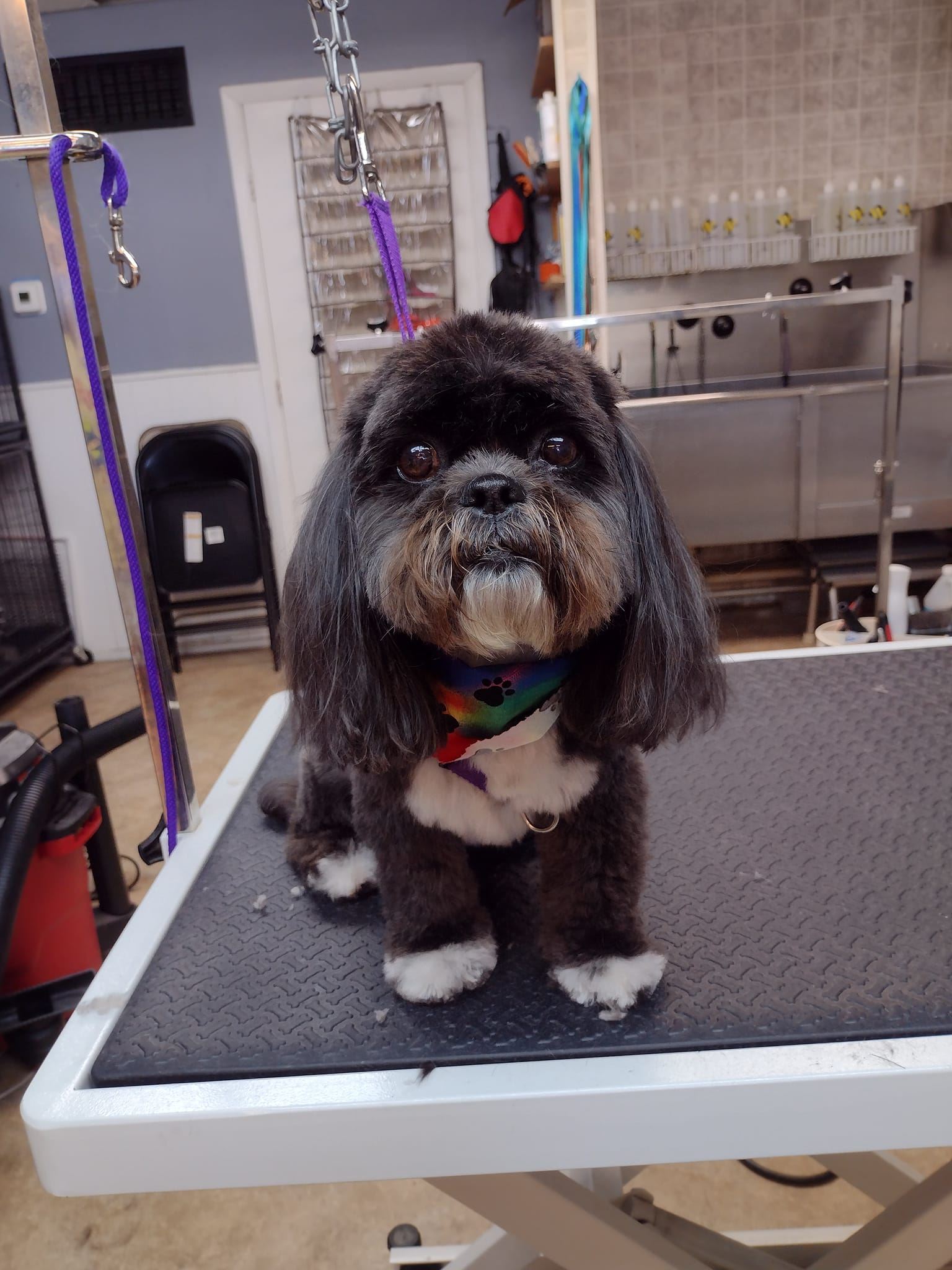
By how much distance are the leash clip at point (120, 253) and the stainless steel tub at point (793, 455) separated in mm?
2209

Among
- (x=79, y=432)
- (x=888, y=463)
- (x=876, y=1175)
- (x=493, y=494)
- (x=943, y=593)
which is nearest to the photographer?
(x=493, y=494)

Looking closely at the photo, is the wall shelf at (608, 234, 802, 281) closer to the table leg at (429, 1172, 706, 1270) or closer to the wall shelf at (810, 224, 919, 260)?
the wall shelf at (810, 224, 919, 260)

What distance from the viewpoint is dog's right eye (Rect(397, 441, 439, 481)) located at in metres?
0.65

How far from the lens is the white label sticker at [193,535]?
354 centimetres

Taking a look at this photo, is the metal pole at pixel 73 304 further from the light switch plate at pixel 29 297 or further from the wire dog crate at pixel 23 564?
the light switch plate at pixel 29 297

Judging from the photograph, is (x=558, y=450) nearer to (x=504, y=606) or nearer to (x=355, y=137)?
(x=504, y=606)

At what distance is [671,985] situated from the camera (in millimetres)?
747

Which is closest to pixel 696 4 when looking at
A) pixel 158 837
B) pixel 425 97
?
pixel 425 97

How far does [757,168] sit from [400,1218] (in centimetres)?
381

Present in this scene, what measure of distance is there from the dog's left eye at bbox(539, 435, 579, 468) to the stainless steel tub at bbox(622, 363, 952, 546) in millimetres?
2292

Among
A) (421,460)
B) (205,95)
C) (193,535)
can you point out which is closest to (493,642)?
(421,460)

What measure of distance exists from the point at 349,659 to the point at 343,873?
1.08 ft

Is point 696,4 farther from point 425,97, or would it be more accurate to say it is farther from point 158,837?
point 158,837

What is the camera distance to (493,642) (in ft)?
2.09
